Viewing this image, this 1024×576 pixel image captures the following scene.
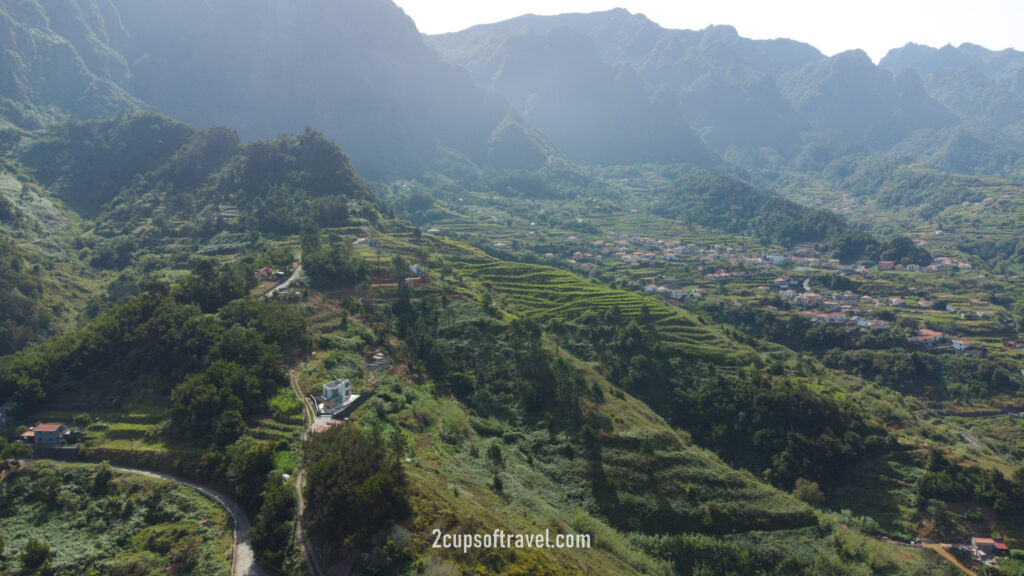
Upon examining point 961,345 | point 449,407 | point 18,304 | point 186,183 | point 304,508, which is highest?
point 186,183

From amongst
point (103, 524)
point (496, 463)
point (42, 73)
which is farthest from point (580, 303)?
point (42, 73)

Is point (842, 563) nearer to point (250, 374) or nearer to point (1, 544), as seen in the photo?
point (250, 374)

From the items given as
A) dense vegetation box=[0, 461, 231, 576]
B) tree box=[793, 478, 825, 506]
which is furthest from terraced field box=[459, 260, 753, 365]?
dense vegetation box=[0, 461, 231, 576]

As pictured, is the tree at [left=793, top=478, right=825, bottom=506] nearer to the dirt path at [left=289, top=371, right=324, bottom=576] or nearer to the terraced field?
the terraced field

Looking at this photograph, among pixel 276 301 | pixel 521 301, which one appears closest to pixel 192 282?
pixel 276 301

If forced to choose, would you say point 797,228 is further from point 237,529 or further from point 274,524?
point 237,529
